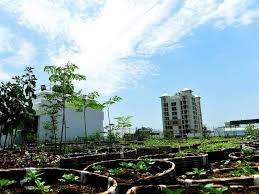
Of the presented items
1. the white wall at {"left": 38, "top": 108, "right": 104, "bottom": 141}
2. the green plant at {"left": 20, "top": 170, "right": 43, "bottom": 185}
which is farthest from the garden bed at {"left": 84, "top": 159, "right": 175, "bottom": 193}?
the white wall at {"left": 38, "top": 108, "right": 104, "bottom": 141}

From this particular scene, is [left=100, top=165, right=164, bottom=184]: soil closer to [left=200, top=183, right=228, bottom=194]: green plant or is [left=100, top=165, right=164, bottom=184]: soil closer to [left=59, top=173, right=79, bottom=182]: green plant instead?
[left=59, top=173, right=79, bottom=182]: green plant

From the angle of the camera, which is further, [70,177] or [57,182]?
[57,182]

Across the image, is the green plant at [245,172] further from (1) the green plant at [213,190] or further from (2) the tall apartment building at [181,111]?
(2) the tall apartment building at [181,111]

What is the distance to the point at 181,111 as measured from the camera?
89062 millimetres

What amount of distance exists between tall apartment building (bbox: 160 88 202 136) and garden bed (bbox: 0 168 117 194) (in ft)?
270

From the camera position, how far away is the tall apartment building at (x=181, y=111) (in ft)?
288

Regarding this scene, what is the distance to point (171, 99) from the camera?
90.9 metres

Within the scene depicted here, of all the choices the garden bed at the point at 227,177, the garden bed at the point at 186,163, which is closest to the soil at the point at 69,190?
the garden bed at the point at 227,177

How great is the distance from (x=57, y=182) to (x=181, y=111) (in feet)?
280

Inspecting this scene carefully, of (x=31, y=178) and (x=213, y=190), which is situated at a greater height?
(x=31, y=178)

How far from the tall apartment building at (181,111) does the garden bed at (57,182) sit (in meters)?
82.3

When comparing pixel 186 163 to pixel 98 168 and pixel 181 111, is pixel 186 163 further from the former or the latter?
pixel 181 111

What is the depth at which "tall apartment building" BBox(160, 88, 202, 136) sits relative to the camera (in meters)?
87.9

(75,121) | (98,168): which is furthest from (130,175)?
(75,121)
